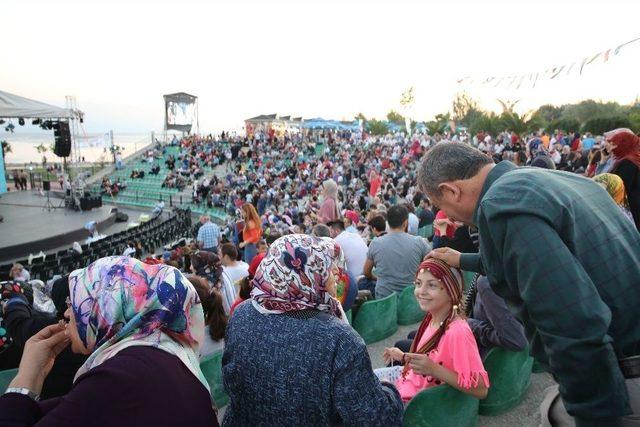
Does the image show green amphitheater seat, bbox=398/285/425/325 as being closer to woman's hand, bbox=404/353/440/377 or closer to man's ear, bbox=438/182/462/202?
woman's hand, bbox=404/353/440/377

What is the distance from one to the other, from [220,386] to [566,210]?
8.93 feet

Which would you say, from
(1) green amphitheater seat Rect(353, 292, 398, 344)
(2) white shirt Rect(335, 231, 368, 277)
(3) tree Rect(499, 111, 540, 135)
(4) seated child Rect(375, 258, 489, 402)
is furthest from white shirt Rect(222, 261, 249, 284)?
(3) tree Rect(499, 111, 540, 135)

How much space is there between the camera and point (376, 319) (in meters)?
4.23

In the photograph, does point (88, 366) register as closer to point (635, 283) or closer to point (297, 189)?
point (635, 283)

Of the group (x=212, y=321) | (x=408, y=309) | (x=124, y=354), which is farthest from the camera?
(x=408, y=309)

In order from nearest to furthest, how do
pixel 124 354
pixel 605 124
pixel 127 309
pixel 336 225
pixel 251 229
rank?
pixel 124 354, pixel 127 309, pixel 336 225, pixel 251 229, pixel 605 124

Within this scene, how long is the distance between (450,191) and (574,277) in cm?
56

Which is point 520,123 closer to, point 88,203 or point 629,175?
point 88,203

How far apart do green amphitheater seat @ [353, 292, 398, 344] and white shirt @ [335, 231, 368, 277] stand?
0.98 metres

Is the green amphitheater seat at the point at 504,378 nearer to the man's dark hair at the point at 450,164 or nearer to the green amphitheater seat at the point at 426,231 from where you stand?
the man's dark hair at the point at 450,164

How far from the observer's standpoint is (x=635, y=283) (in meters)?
1.36

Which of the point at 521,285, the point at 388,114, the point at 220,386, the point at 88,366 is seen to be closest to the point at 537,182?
the point at 521,285

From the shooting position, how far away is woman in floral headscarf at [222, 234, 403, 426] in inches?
67.3

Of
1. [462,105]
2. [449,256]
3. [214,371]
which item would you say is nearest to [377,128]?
[462,105]
